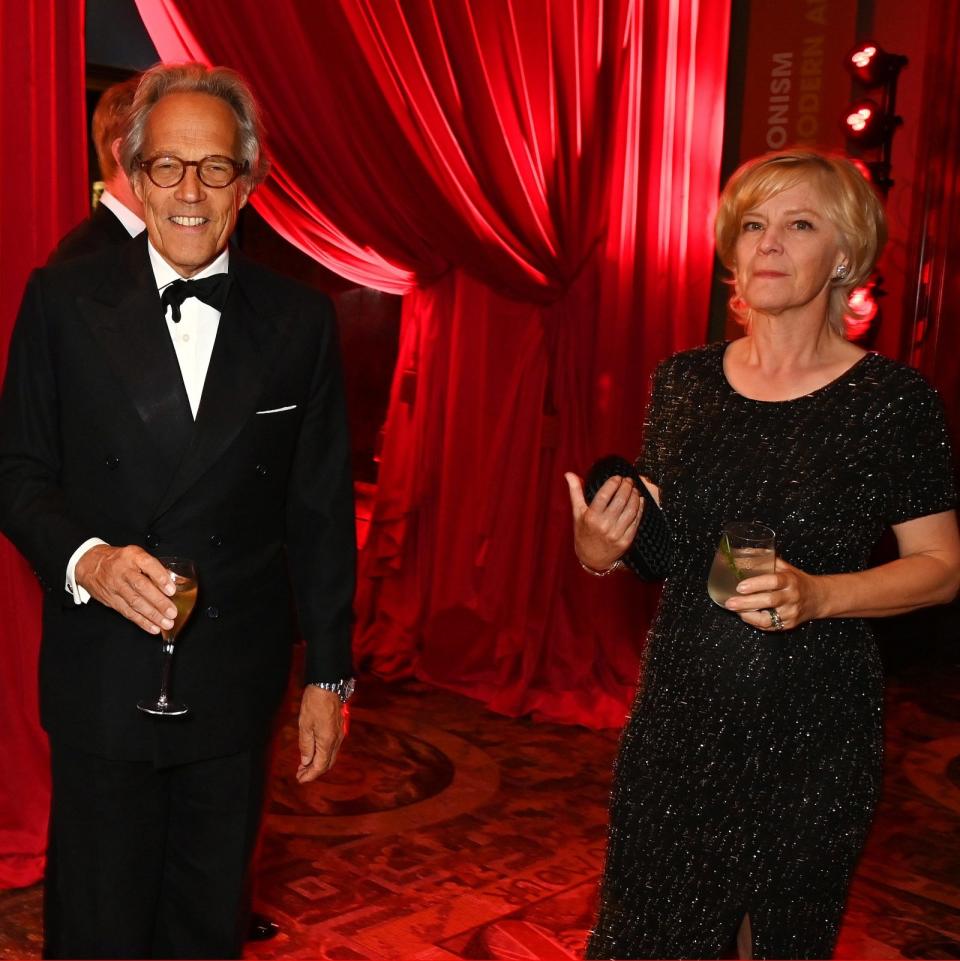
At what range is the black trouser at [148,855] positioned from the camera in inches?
74.9

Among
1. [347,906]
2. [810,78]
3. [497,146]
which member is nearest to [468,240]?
[497,146]

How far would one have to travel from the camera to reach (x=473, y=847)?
374cm

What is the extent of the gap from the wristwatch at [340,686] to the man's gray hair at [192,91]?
79cm

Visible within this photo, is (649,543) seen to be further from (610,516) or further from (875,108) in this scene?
(875,108)

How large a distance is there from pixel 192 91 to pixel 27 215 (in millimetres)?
1694

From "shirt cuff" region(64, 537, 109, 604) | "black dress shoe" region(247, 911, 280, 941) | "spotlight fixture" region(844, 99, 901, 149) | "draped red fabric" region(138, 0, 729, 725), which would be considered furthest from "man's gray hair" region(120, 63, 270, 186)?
"spotlight fixture" region(844, 99, 901, 149)

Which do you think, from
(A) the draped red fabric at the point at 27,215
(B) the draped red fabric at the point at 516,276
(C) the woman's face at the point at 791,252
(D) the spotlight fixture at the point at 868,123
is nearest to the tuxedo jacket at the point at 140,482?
(C) the woman's face at the point at 791,252

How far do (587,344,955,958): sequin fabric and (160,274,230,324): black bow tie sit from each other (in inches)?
30.7

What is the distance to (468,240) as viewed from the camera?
523 cm

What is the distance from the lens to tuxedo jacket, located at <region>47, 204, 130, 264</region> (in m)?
2.95

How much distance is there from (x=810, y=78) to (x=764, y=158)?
391 cm

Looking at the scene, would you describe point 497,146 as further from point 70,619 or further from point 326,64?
point 70,619

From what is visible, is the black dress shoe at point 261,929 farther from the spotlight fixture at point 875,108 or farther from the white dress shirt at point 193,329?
the spotlight fixture at point 875,108

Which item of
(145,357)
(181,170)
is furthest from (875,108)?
(145,357)
